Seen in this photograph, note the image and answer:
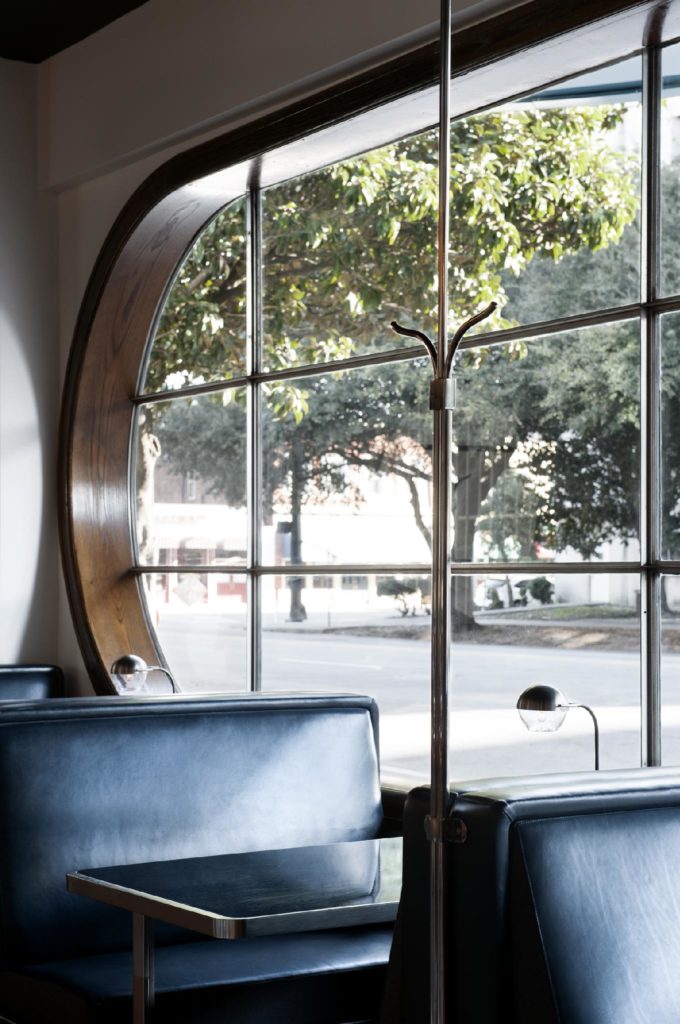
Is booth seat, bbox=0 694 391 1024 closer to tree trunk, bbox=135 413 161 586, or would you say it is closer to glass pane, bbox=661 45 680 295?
glass pane, bbox=661 45 680 295

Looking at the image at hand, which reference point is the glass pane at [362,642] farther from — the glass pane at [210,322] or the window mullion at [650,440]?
the window mullion at [650,440]

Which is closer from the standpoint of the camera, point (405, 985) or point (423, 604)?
point (405, 985)

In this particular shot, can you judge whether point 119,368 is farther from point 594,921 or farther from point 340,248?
point 594,921

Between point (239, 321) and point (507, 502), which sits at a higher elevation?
point (239, 321)

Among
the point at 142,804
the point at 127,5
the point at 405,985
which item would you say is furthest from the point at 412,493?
the point at 405,985

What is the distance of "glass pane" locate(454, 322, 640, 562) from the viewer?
5.67 meters

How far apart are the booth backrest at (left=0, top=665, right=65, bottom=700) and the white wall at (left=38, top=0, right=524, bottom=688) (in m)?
0.11

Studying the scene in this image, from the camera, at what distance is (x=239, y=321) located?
560cm

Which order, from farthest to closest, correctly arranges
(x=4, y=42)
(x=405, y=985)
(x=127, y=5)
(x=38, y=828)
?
(x=4, y=42) < (x=127, y=5) < (x=38, y=828) < (x=405, y=985)

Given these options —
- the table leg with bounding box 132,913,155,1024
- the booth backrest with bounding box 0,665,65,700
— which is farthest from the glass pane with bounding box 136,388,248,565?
the table leg with bounding box 132,913,155,1024

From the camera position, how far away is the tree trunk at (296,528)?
560 centimetres

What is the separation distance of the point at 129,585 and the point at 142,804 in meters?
2.27

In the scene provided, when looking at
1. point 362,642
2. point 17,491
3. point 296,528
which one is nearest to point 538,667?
point 362,642

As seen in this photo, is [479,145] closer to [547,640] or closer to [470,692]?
[547,640]
